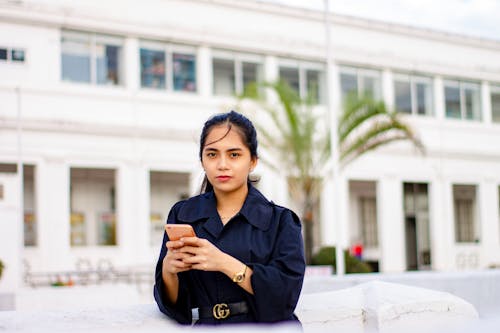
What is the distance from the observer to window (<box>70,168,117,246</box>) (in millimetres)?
23016

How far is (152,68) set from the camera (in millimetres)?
23047

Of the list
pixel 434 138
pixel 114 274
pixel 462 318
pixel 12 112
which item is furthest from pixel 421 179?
pixel 462 318

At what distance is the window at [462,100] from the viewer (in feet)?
96.6

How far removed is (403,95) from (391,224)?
4810 mm

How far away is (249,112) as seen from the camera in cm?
2270

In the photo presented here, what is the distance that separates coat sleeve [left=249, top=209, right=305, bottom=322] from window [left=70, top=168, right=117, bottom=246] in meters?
20.3

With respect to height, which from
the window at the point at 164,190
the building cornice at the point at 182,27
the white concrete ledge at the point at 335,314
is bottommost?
the white concrete ledge at the point at 335,314

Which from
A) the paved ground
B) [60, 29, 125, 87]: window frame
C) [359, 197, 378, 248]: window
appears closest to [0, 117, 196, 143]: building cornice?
[60, 29, 125, 87]: window frame

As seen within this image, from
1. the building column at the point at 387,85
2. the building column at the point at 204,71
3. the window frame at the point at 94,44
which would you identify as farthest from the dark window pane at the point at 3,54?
the building column at the point at 387,85

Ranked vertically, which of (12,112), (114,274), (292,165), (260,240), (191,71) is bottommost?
(114,274)

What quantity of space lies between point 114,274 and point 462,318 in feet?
59.2

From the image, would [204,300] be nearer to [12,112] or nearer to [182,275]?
[182,275]

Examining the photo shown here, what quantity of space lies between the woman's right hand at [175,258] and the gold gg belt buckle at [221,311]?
20 centimetres

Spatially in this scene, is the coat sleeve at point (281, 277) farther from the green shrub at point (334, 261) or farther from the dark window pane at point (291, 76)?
the dark window pane at point (291, 76)
